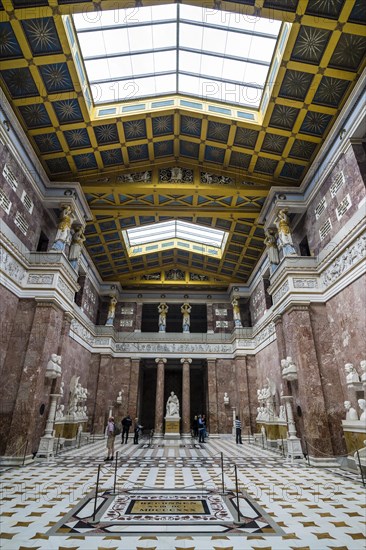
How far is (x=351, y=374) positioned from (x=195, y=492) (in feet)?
18.2

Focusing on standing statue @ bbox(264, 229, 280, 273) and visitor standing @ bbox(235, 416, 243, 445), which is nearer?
standing statue @ bbox(264, 229, 280, 273)

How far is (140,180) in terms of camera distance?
49.8 feet

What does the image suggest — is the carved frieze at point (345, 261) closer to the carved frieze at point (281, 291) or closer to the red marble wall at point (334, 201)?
the red marble wall at point (334, 201)

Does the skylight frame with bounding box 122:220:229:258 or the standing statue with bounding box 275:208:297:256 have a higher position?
the skylight frame with bounding box 122:220:229:258

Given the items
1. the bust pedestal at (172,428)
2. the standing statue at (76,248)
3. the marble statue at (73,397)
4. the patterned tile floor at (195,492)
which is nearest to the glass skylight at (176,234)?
the standing statue at (76,248)

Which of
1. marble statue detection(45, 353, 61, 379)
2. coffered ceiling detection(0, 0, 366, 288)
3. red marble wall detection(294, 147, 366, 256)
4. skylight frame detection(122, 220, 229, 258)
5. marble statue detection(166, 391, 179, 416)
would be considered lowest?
marble statue detection(166, 391, 179, 416)

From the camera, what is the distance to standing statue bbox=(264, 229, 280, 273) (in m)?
15.1

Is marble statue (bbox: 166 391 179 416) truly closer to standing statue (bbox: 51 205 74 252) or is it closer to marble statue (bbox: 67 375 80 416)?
marble statue (bbox: 67 375 80 416)

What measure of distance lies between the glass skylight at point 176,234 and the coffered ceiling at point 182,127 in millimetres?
1117

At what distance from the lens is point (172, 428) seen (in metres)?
20.9

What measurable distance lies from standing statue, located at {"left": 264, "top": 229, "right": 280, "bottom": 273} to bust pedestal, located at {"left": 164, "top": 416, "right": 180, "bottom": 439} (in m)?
12.1

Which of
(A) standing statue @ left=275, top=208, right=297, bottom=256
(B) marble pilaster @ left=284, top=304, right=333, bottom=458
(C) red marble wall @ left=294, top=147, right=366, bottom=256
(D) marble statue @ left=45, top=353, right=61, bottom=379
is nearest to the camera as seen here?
(C) red marble wall @ left=294, top=147, right=366, bottom=256

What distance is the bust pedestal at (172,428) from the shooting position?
20.4 metres

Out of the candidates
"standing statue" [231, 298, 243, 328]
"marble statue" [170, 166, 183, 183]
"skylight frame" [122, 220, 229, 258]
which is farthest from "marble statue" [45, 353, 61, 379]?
"standing statue" [231, 298, 243, 328]
